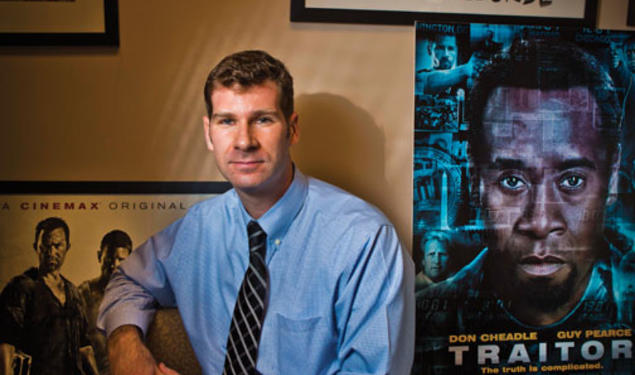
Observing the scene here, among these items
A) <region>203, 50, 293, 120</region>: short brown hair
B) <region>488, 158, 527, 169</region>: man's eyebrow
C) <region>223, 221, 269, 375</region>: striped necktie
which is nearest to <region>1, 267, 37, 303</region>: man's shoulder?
<region>223, 221, 269, 375</region>: striped necktie

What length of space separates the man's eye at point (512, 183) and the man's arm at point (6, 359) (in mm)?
1645

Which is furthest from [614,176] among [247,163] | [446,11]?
[247,163]

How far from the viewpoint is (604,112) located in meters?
1.44

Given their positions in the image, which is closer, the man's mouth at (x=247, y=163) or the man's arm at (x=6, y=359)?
the man's mouth at (x=247, y=163)

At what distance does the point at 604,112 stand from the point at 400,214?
2.47 feet

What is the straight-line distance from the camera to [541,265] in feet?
4.71

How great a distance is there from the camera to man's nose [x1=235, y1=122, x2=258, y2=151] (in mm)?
1057

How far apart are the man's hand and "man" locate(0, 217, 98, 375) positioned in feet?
1.08

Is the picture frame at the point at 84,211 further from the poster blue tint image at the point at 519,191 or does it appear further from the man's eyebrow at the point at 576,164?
the man's eyebrow at the point at 576,164

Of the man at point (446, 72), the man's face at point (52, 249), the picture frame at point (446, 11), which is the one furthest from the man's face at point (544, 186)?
the man's face at point (52, 249)

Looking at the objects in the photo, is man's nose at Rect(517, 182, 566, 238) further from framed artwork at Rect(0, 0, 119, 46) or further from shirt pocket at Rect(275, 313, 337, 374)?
framed artwork at Rect(0, 0, 119, 46)

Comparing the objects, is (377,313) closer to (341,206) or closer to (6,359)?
(341,206)

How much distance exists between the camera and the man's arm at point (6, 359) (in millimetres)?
1362

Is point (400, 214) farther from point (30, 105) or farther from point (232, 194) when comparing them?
point (30, 105)
